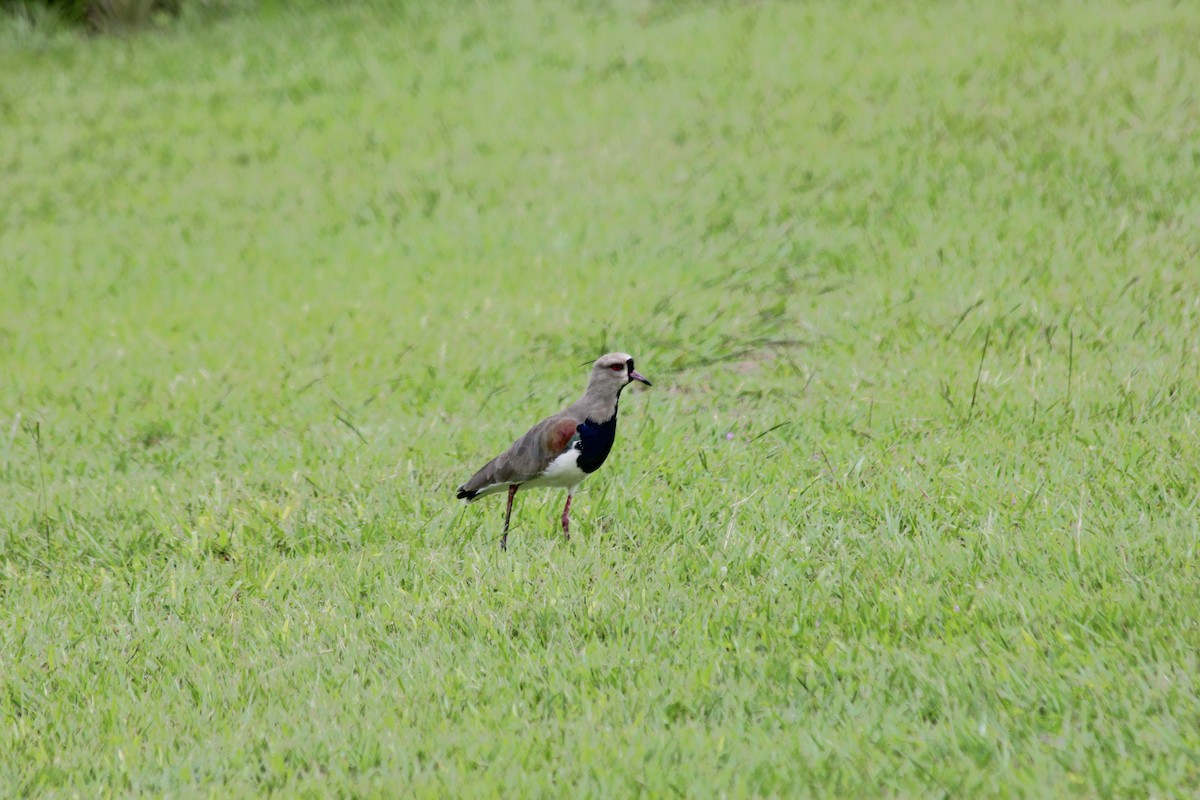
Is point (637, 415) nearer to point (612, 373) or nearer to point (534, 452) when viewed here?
point (612, 373)

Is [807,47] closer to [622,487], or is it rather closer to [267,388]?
[267,388]

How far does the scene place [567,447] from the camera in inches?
198

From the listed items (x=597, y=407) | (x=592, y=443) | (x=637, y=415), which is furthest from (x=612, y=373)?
(x=637, y=415)

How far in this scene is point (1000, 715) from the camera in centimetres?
A: 371

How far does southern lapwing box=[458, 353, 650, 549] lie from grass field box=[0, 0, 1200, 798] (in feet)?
0.96

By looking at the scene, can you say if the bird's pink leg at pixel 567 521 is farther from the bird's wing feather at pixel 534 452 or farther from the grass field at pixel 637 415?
the bird's wing feather at pixel 534 452

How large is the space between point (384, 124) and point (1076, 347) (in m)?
8.24

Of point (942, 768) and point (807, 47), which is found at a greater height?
point (807, 47)

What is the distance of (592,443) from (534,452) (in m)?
0.24

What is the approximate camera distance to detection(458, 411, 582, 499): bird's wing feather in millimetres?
5043

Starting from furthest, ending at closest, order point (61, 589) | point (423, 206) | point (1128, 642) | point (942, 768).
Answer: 1. point (423, 206)
2. point (61, 589)
3. point (1128, 642)
4. point (942, 768)

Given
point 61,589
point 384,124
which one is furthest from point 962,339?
point 384,124

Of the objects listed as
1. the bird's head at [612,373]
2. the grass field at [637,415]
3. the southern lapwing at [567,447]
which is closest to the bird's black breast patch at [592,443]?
the southern lapwing at [567,447]

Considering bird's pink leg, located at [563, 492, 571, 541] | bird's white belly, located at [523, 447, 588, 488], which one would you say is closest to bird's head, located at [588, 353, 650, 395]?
bird's white belly, located at [523, 447, 588, 488]
